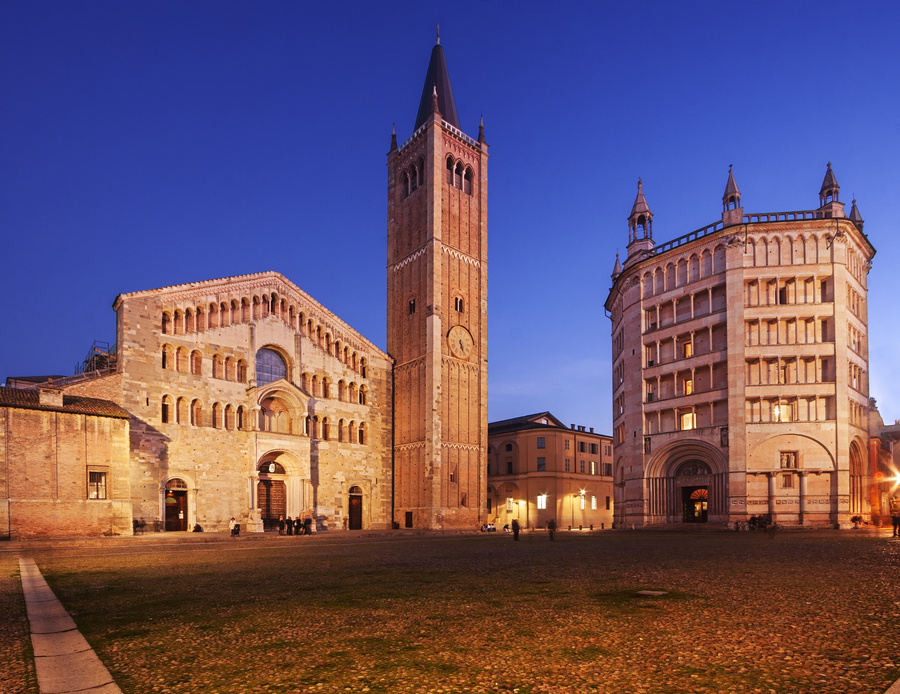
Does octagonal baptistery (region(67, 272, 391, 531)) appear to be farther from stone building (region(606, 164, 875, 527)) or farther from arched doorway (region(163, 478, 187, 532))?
stone building (region(606, 164, 875, 527))

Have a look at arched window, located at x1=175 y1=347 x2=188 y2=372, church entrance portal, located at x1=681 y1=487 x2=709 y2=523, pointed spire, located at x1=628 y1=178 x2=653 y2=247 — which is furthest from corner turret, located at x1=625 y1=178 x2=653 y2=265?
arched window, located at x1=175 y1=347 x2=188 y2=372

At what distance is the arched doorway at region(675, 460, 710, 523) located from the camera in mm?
47094

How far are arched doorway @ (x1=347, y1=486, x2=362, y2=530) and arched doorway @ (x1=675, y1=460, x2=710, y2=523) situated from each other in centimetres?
2428

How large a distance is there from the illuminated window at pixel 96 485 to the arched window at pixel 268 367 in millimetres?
14125

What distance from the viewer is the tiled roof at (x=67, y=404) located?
31484mm

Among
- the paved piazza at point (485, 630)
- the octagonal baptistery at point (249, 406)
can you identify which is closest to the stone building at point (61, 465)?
the octagonal baptistery at point (249, 406)

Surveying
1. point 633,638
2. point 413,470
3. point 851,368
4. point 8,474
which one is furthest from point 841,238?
point 8,474

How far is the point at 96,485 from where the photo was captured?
33781 mm

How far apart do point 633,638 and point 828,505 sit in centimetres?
4204

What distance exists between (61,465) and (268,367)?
1721 cm

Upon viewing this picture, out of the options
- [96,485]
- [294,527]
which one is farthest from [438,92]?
[96,485]

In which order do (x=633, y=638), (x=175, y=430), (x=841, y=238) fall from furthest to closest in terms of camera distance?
(x=841, y=238) < (x=175, y=430) < (x=633, y=638)

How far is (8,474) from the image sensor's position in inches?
1211

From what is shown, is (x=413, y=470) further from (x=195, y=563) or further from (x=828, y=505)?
(x=195, y=563)
